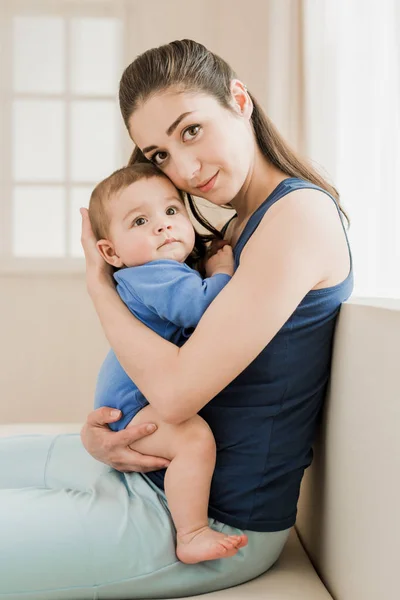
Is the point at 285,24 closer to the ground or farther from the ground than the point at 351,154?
farther from the ground

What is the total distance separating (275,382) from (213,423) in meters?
0.13

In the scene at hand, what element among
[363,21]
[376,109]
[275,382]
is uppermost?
[363,21]

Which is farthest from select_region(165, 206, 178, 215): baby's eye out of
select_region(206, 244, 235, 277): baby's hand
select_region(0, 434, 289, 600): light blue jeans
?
select_region(0, 434, 289, 600): light blue jeans

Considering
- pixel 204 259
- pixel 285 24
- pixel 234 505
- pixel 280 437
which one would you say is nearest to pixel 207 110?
pixel 204 259

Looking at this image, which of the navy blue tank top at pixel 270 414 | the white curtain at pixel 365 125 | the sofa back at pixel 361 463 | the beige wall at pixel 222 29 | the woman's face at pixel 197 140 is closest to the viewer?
the sofa back at pixel 361 463

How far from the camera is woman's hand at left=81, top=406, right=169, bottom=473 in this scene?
131 cm

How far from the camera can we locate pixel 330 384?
1312 millimetres

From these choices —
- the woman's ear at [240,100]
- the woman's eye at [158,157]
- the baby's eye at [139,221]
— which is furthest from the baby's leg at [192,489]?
the woman's ear at [240,100]

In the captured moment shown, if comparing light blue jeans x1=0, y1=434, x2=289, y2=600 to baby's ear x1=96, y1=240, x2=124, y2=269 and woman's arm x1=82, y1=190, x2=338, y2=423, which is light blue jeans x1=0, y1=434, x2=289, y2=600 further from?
baby's ear x1=96, y1=240, x2=124, y2=269

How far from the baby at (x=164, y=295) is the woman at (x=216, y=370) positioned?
0.10 feet

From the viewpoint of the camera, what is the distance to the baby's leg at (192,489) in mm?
1196

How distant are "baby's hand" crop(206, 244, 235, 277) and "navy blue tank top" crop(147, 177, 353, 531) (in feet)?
0.64

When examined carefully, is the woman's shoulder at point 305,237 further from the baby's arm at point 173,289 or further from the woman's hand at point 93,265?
the woman's hand at point 93,265

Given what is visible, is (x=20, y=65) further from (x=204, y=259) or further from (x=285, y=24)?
(x=204, y=259)
